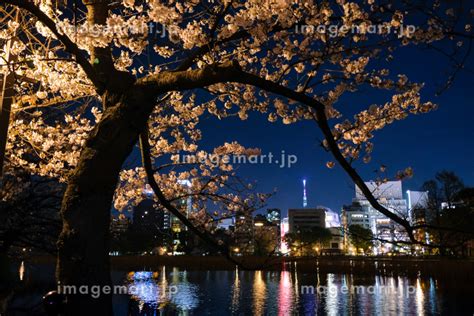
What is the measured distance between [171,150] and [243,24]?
6.22 meters

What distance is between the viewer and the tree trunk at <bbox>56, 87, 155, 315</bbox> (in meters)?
3.94

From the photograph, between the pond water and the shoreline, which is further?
the shoreline

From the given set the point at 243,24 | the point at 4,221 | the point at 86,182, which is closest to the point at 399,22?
the point at 243,24

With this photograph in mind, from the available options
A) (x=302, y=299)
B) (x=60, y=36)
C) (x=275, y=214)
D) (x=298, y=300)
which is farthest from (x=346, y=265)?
(x=275, y=214)

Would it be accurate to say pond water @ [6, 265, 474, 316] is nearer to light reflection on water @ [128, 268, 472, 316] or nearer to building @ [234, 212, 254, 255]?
light reflection on water @ [128, 268, 472, 316]

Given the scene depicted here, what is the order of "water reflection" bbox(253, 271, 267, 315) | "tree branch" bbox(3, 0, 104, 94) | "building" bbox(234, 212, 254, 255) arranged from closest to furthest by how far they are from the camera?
1. "tree branch" bbox(3, 0, 104, 94)
2. "building" bbox(234, 212, 254, 255)
3. "water reflection" bbox(253, 271, 267, 315)

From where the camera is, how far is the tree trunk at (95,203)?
Answer: 394cm

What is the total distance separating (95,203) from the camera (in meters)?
4.07

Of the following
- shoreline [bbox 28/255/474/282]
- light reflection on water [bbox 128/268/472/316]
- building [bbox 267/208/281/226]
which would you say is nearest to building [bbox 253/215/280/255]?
shoreline [bbox 28/255/474/282]

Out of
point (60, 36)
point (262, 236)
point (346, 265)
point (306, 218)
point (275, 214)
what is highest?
point (275, 214)

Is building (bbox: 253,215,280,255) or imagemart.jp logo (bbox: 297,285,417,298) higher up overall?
building (bbox: 253,215,280,255)

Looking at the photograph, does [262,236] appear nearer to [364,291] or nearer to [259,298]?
[259,298]

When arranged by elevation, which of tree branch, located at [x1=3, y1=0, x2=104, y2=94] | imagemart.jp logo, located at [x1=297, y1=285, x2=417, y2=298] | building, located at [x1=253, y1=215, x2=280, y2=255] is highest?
tree branch, located at [x1=3, y1=0, x2=104, y2=94]

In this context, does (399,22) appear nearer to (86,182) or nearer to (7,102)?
(86,182)
